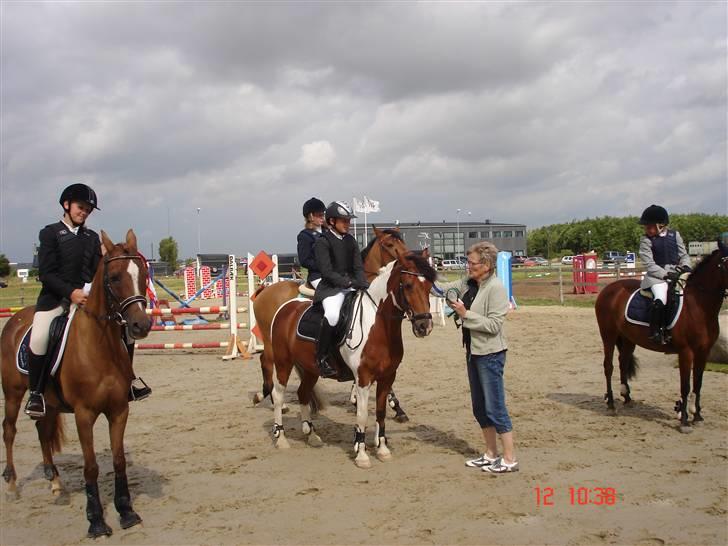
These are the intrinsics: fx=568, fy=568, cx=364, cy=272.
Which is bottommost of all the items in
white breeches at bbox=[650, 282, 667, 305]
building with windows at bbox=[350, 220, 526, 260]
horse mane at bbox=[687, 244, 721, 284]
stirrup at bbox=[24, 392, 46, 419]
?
stirrup at bbox=[24, 392, 46, 419]

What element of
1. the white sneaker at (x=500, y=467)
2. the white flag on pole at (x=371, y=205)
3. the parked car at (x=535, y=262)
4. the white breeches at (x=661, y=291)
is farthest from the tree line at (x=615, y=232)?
the white sneaker at (x=500, y=467)

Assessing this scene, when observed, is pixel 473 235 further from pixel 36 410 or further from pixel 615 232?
pixel 36 410

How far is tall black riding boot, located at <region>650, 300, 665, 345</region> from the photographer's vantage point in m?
7.26

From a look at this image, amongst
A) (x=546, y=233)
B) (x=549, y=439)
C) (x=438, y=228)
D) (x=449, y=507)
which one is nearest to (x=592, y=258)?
(x=549, y=439)

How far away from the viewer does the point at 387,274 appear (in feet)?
20.4

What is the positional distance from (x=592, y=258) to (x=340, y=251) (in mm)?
24518

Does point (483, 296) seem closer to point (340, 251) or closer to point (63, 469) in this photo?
point (340, 251)

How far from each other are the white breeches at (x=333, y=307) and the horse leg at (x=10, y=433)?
312 cm

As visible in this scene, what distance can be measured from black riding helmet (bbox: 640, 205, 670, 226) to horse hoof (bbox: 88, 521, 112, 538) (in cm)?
707

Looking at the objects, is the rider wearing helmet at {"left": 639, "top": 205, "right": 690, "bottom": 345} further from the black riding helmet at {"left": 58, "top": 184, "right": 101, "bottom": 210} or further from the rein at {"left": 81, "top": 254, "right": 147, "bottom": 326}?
the black riding helmet at {"left": 58, "top": 184, "right": 101, "bottom": 210}

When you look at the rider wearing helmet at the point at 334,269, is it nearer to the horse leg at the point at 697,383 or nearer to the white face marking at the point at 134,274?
the white face marking at the point at 134,274

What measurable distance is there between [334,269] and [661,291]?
4193 millimetres
